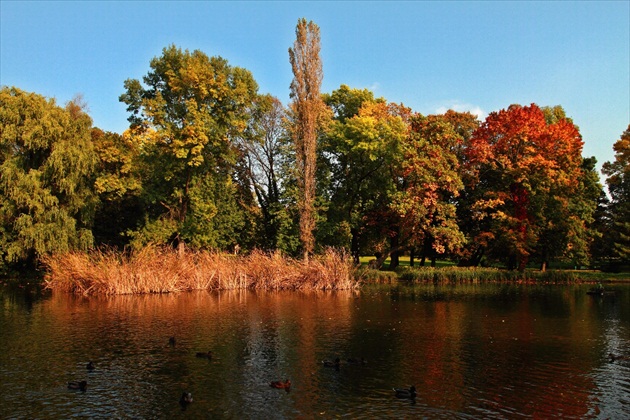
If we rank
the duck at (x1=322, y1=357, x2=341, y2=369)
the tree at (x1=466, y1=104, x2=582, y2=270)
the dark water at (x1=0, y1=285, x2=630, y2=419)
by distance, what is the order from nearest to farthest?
the dark water at (x1=0, y1=285, x2=630, y2=419) → the duck at (x1=322, y1=357, x2=341, y2=369) → the tree at (x1=466, y1=104, x2=582, y2=270)

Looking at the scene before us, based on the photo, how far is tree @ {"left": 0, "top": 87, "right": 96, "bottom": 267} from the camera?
35.7 meters

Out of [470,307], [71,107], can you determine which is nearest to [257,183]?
[71,107]

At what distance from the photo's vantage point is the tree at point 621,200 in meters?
47.3

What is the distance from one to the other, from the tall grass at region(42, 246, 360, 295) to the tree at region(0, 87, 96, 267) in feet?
8.85

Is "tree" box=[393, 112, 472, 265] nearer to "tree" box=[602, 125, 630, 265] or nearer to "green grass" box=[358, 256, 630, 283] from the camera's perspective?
"green grass" box=[358, 256, 630, 283]

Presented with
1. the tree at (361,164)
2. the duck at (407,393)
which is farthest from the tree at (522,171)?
the duck at (407,393)

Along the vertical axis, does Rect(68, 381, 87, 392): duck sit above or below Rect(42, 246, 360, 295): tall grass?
below

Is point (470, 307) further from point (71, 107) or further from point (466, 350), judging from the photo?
point (71, 107)

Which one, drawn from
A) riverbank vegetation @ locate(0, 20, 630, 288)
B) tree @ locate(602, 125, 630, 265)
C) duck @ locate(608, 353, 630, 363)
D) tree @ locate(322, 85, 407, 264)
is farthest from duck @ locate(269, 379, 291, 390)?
tree @ locate(602, 125, 630, 265)

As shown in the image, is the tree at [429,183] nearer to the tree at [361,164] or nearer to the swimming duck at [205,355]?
the tree at [361,164]

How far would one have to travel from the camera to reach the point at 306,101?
42.2 m

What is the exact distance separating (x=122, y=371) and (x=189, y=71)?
2971 centimetres

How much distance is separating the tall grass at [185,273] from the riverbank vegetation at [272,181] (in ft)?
0.46

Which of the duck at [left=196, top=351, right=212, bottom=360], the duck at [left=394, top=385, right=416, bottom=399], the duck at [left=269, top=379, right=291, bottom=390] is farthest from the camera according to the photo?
the duck at [left=196, top=351, right=212, bottom=360]
